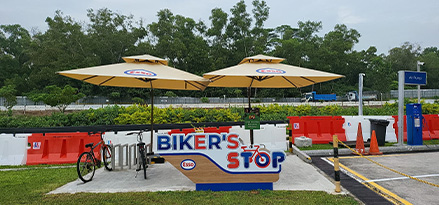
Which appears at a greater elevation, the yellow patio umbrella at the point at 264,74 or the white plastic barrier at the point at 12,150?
the yellow patio umbrella at the point at 264,74

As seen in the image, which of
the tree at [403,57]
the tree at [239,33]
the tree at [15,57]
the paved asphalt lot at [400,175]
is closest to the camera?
the paved asphalt lot at [400,175]

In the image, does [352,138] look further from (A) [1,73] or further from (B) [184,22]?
(A) [1,73]

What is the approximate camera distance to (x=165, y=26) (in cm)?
5509

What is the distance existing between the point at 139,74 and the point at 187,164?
2.31 metres

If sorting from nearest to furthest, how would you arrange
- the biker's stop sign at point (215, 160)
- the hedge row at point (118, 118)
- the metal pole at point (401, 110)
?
the biker's stop sign at point (215, 160), the metal pole at point (401, 110), the hedge row at point (118, 118)

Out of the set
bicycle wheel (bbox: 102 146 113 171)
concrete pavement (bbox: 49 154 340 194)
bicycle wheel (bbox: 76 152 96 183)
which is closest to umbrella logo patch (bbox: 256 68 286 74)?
concrete pavement (bbox: 49 154 340 194)

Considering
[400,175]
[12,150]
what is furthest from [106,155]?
[400,175]

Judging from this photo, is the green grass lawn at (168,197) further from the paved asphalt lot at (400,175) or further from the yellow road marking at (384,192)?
the paved asphalt lot at (400,175)

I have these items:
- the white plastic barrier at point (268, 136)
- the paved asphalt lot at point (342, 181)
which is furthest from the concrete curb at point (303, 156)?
the white plastic barrier at point (268, 136)

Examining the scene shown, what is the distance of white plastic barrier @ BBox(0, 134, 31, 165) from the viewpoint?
24.9 ft

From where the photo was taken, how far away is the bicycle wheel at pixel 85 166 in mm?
5645

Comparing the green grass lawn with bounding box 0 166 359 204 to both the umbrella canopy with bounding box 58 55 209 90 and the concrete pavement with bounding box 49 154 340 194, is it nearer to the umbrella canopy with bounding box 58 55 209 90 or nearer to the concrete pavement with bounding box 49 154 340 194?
the concrete pavement with bounding box 49 154 340 194

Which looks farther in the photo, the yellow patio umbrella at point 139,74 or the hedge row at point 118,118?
the hedge row at point 118,118

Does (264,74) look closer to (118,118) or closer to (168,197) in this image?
(168,197)
